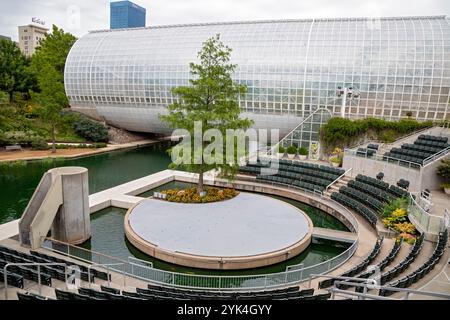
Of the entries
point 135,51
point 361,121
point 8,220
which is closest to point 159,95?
point 135,51

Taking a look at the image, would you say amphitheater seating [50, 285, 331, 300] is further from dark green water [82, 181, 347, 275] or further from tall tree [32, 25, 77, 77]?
tall tree [32, 25, 77, 77]

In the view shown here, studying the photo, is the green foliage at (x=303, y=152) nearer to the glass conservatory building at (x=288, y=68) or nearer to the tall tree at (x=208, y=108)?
the glass conservatory building at (x=288, y=68)

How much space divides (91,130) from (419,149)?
134 feet

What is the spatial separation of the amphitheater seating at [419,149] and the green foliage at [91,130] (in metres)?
37.4

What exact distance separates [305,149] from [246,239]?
19.9 m

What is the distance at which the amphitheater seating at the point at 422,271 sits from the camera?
10969 mm

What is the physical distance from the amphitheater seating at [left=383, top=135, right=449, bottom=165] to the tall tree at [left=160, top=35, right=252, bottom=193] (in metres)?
12.7

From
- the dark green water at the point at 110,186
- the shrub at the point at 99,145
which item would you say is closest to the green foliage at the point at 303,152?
the dark green water at the point at 110,186

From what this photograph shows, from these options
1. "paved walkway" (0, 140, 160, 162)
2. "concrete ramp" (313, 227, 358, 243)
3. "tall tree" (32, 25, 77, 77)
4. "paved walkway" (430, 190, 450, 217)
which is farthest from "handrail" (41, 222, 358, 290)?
"tall tree" (32, 25, 77, 77)

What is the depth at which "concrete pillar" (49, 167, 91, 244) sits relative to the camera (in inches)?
663

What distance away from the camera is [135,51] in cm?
4909

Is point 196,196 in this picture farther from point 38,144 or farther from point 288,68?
point 38,144

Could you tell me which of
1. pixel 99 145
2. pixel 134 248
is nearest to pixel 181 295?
pixel 134 248

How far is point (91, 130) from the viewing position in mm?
48438
